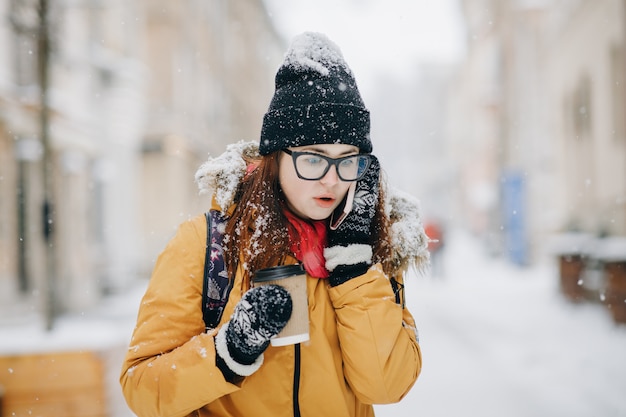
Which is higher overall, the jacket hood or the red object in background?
the jacket hood

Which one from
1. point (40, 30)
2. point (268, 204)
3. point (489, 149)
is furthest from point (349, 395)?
point (489, 149)

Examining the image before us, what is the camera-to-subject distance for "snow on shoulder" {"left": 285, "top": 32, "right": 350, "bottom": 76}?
1.96 meters

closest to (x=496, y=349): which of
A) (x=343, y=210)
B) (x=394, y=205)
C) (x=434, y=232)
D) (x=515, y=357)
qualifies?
(x=515, y=357)

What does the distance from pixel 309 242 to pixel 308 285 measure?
148 mm

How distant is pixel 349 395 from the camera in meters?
1.91

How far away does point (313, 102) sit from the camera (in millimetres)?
2014

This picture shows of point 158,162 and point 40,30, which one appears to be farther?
point 158,162

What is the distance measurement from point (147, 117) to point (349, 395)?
17.2 metres

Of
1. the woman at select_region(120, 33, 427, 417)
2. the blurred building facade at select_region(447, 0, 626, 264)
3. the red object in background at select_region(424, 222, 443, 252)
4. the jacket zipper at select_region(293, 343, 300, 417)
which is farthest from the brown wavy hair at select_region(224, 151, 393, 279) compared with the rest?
the red object in background at select_region(424, 222, 443, 252)

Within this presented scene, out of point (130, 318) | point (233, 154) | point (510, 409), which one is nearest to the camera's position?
point (233, 154)

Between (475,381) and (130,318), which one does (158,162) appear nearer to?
(130,318)

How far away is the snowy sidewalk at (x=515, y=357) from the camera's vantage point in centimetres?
522

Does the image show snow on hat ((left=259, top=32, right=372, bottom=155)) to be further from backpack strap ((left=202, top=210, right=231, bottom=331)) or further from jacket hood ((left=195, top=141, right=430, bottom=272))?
backpack strap ((left=202, top=210, right=231, bottom=331))

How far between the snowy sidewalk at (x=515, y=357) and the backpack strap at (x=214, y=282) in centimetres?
77
